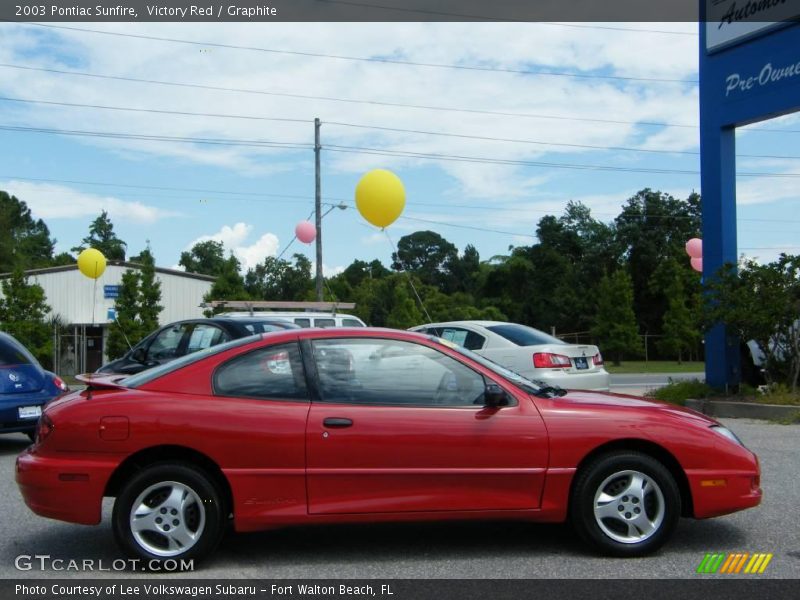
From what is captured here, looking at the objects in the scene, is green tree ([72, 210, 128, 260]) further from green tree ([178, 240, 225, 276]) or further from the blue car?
the blue car

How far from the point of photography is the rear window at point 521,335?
1173 centimetres

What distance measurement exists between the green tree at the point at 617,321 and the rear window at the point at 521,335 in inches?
1081

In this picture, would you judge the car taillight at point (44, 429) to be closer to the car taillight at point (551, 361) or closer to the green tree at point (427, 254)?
the car taillight at point (551, 361)

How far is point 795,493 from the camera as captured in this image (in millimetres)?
6844

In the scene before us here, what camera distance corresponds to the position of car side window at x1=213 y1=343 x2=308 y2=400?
512 cm

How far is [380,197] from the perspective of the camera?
17219mm

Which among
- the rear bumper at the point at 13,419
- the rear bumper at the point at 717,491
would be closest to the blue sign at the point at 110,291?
the rear bumper at the point at 13,419

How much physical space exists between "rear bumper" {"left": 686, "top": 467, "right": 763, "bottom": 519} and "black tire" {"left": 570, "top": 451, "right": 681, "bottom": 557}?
14 cm

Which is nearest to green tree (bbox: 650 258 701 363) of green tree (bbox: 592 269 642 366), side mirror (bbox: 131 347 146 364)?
green tree (bbox: 592 269 642 366)

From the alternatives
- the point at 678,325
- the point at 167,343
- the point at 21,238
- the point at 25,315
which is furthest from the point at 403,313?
the point at 21,238

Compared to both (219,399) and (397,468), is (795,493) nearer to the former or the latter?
(397,468)

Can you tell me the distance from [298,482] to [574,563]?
1731 mm

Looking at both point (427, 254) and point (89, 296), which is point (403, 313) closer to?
point (89, 296)

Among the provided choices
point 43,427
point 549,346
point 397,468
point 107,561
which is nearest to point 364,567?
point 397,468
